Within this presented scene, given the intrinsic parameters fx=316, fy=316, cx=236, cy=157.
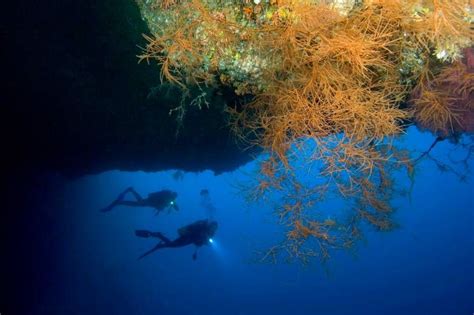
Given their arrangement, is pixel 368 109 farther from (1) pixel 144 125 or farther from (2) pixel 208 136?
(1) pixel 144 125

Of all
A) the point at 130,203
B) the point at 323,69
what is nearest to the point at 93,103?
the point at 323,69

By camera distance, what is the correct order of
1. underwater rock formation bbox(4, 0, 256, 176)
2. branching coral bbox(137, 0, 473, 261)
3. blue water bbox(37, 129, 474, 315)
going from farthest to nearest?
blue water bbox(37, 129, 474, 315)
underwater rock formation bbox(4, 0, 256, 176)
branching coral bbox(137, 0, 473, 261)

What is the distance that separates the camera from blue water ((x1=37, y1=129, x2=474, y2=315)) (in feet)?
66.5

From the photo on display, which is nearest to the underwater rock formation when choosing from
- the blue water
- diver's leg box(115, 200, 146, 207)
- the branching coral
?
the branching coral

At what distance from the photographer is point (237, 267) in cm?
7569

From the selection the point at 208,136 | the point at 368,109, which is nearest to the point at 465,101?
the point at 368,109

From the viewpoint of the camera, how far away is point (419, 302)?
56938mm

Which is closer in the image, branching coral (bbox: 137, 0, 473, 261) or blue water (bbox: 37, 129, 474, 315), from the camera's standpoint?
branching coral (bbox: 137, 0, 473, 261)

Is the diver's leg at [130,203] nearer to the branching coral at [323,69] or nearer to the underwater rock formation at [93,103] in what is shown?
the underwater rock formation at [93,103]

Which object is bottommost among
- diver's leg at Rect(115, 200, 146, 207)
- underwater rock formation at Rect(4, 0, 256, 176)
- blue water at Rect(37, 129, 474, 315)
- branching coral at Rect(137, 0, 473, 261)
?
branching coral at Rect(137, 0, 473, 261)

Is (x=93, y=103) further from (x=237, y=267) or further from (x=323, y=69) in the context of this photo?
(x=237, y=267)

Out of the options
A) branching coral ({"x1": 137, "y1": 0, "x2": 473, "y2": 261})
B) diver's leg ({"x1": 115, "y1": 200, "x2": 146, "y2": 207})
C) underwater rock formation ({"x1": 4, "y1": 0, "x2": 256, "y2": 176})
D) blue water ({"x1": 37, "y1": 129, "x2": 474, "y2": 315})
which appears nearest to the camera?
branching coral ({"x1": 137, "y1": 0, "x2": 473, "y2": 261})

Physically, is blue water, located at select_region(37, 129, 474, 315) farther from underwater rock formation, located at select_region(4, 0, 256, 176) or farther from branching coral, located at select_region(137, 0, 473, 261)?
branching coral, located at select_region(137, 0, 473, 261)

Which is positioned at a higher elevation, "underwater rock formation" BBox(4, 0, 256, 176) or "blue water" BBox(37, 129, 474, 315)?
"blue water" BBox(37, 129, 474, 315)
